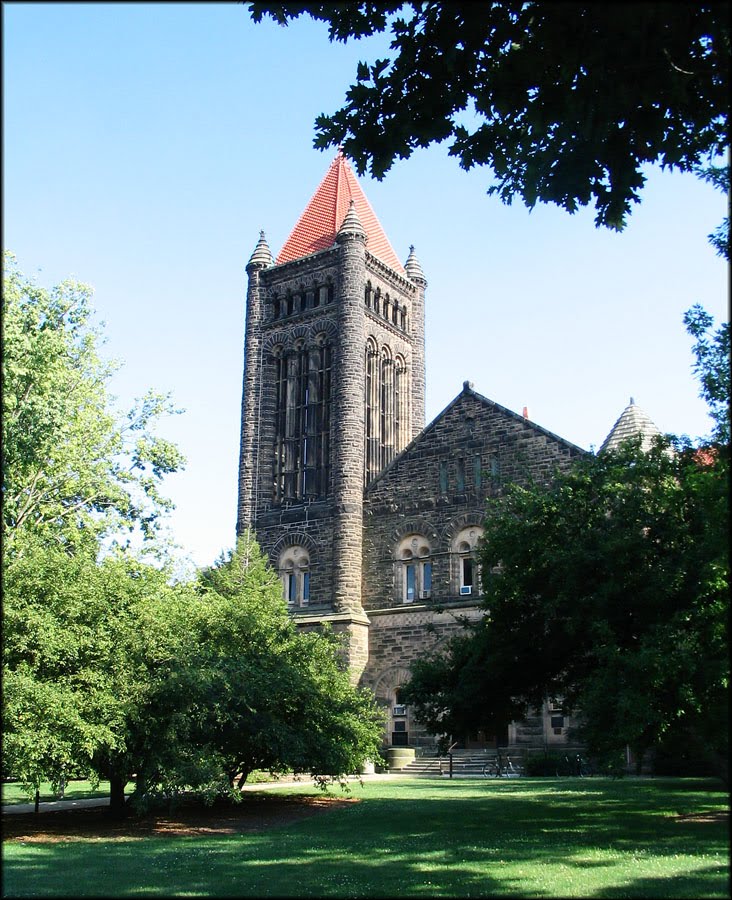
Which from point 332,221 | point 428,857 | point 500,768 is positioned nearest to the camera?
point 428,857

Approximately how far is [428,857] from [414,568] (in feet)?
82.2

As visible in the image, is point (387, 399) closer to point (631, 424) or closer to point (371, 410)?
point (371, 410)

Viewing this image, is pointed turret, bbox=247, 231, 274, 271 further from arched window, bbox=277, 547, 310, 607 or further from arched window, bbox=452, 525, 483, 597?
arched window, bbox=452, 525, 483, 597

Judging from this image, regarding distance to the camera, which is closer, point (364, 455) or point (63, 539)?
point (63, 539)

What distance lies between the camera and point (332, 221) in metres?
48.4

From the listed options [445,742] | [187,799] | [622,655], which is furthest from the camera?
[187,799]

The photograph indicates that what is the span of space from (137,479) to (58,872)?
17.6 meters

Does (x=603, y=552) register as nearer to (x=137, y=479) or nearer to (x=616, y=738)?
(x=616, y=738)

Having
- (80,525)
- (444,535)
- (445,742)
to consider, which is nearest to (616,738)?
(445,742)

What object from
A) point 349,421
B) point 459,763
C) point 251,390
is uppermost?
point 251,390

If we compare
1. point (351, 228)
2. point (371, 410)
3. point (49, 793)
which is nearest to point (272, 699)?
point (49, 793)

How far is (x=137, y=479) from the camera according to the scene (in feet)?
94.4

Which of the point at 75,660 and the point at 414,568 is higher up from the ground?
the point at 414,568

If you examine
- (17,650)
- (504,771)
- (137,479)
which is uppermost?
(137,479)
